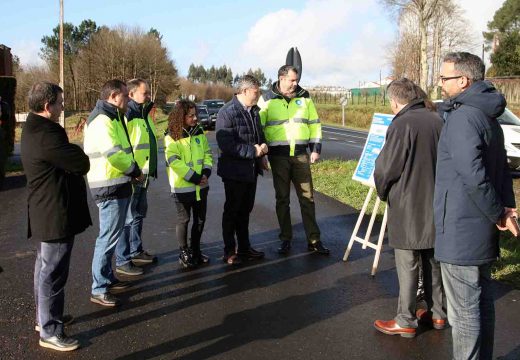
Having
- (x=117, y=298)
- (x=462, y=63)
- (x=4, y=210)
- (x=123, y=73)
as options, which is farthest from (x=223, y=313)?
(x=123, y=73)

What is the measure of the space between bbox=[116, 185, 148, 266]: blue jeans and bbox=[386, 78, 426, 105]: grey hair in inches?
121

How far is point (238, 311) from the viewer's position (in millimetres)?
4828

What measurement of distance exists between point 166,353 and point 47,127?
1.93m

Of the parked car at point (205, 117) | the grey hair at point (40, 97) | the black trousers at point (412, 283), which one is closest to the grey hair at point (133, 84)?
the grey hair at point (40, 97)

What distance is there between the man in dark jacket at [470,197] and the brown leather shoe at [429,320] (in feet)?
3.03

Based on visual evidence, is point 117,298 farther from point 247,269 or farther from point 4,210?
point 4,210

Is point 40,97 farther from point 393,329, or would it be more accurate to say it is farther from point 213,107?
point 213,107

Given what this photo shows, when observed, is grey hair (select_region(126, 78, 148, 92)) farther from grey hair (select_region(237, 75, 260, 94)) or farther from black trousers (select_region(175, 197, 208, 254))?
black trousers (select_region(175, 197, 208, 254))

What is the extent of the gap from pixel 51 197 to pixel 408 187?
2809 millimetres

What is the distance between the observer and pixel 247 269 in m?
5.98

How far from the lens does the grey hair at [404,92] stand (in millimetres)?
4422

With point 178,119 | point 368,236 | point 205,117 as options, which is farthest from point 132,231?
point 205,117

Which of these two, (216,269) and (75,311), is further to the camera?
(216,269)

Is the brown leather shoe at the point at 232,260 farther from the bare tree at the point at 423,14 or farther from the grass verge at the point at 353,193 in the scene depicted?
the bare tree at the point at 423,14
